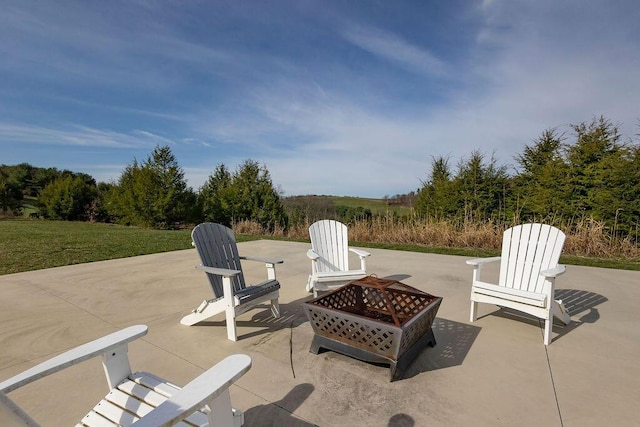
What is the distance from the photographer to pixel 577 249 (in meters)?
5.94

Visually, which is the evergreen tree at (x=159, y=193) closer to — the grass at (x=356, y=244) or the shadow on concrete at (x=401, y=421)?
the grass at (x=356, y=244)

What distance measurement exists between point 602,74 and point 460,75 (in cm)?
269

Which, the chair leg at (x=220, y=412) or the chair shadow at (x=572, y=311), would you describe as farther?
the chair shadow at (x=572, y=311)

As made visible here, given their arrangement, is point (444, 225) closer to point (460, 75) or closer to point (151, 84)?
point (460, 75)

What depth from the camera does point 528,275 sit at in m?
2.96

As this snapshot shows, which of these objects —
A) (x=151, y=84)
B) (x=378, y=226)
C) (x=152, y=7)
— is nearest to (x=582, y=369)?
(x=378, y=226)

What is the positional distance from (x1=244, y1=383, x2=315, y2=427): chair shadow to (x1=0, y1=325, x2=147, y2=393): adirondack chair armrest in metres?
0.75

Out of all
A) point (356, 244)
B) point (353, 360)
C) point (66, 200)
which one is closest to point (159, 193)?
point (66, 200)

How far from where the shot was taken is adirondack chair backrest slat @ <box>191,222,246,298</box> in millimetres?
2779

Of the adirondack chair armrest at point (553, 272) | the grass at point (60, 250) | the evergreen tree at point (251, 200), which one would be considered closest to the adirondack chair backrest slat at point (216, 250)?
the adirondack chair armrest at point (553, 272)

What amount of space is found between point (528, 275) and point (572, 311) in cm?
72

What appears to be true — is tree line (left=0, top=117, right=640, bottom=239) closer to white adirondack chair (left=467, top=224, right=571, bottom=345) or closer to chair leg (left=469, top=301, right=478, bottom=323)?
white adirondack chair (left=467, top=224, right=571, bottom=345)

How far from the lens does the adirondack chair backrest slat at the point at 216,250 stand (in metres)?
2.78

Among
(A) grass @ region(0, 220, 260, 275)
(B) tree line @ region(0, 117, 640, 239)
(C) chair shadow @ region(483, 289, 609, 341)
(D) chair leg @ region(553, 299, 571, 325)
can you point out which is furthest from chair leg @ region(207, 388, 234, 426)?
(B) tree line @ region(0, 117, 640, 239)
